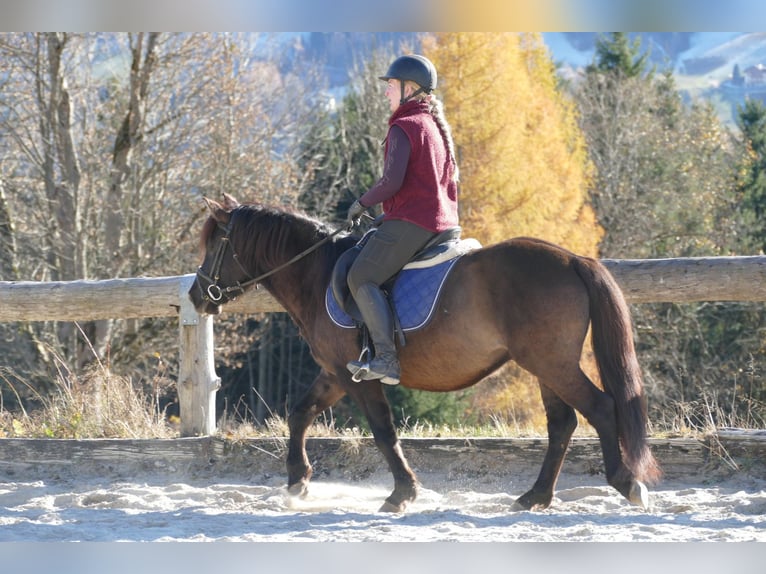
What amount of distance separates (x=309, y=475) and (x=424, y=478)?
86 cm

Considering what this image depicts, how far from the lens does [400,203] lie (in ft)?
18.5

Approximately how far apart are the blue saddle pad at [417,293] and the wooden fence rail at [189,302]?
5.13 feet

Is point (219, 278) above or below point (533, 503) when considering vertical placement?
above

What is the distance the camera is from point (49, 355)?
723 inches

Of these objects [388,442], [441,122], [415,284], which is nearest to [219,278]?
[415,284]

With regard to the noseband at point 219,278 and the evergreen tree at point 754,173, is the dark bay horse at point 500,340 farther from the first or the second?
the evergreen tree at point 754,173

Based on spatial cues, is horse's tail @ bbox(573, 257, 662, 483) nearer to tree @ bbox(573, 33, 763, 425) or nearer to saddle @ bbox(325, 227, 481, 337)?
saddle @ bbox(325, 227, 481, 337)

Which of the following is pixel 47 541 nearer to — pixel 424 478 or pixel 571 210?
pixel 424 478

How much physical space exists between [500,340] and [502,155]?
2329cm

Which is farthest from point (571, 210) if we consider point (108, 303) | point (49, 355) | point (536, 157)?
point (108, 303)

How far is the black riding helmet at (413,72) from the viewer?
5.60 m

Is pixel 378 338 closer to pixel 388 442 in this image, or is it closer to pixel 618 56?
pixel 388 442

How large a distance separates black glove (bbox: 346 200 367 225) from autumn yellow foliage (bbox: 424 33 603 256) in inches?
841

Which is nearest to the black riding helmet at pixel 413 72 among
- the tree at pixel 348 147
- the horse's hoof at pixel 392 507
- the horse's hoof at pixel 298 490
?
the horse's hoof at pixel 392 507
